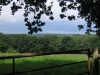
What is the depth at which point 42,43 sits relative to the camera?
32.4m

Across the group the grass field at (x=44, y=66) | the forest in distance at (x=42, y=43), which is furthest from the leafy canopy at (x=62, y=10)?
the forest in distance at (x=42, y=43)

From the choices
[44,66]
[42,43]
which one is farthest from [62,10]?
[42,43]

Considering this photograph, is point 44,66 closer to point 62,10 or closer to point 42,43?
point 62,10

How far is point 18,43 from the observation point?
112 ft

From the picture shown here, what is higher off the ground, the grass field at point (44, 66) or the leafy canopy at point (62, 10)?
the leafy canopy at point (62, 10)

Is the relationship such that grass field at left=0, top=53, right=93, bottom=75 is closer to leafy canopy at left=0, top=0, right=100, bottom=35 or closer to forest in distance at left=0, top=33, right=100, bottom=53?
leafy canopy at left=0, top=0, right=100, bottom=35

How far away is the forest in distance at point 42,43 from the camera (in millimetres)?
30797

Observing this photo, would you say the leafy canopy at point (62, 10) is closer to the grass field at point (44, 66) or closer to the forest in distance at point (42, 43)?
the grass field at point (44, 66)

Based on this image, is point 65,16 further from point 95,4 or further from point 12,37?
point 12,37

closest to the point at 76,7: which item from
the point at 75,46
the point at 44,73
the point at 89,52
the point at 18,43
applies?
the point at 44,73

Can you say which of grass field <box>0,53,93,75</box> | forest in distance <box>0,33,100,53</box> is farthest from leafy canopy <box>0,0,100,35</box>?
forest in distance <box>0,33,100,53</box>

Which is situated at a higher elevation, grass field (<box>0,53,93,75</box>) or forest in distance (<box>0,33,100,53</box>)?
grass field (<box>0,53,93,75</box>)

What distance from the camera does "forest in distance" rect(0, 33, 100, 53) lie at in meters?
30.8

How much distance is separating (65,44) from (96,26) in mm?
20275
